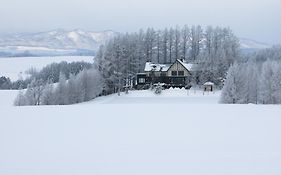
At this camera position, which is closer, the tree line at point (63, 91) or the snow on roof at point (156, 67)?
the tree line at point (63, 91)

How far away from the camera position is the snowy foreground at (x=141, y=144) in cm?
851

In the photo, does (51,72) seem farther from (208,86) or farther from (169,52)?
(208,86)

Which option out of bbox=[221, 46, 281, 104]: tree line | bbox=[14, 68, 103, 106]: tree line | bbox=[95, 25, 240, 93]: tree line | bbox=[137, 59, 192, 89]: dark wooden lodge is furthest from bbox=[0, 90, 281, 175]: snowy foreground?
bbox=[137, 59, 192, 89]: dark wooden lodge

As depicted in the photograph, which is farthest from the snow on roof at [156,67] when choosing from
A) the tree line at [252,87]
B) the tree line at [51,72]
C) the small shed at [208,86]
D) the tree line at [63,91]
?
the tree line at [51,72]

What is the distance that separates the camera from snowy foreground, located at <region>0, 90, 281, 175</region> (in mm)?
8508

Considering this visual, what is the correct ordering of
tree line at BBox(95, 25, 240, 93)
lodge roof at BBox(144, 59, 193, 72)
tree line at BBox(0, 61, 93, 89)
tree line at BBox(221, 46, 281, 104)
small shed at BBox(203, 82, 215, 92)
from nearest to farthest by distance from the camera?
tree line at BBox(221, 46, 281, 104)
small shed at BBox(203, 82, 215, 92)
tree line at BBox(95, 25, 240, 93)
lodge roof at BBox(144, 59, 193, 72)
tree line at BBox(0, 61, 93, 89)

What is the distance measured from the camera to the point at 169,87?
59438 mm

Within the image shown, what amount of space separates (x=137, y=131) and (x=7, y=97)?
137 ft

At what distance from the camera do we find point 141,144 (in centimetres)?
1088

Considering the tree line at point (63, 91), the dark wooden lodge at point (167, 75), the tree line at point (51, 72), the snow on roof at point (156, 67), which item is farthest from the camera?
the tree line at point (51, 72)

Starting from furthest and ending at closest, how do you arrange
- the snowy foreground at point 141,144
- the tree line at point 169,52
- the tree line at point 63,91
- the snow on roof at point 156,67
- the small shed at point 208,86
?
the snow on roof at point 156,67
the tree line at point 169,52
the small shed at point 208,86
the tree line at point 63,91
the snowy foreground at point 141,144

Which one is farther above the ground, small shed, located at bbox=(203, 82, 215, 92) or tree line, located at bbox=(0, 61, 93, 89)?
tree line, located at bbox=(0, 61, 93, 89)

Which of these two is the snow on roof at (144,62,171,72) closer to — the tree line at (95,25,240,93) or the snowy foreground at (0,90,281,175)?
the tree line at (95,25,240,93)

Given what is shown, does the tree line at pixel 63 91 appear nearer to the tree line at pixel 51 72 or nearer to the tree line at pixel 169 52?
the tree line at pixel 169 52
